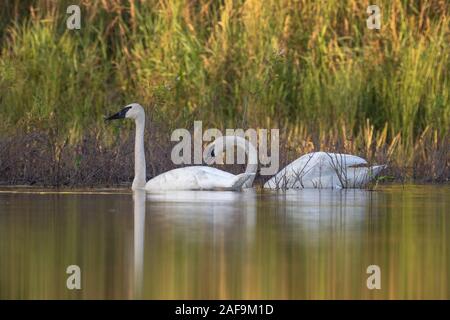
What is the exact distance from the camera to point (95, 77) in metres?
17.4

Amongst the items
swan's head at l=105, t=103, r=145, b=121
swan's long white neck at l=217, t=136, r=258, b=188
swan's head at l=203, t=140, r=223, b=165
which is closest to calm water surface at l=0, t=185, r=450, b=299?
swan's long white neck at l=217, t=136, r=258, b=188

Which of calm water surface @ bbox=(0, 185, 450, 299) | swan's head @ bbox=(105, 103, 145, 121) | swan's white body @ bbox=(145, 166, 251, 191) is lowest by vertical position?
calm water surface @ bbox=(0, 185, 450, 299)

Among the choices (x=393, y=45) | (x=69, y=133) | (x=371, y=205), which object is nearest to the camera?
(x=371, y=205)

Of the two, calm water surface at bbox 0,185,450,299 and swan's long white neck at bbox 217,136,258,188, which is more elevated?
swan's long white neck at bbox 217,136,258,188

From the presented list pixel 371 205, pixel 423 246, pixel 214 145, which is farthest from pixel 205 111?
pixel 423 246

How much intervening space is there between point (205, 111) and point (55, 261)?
8.17 meters

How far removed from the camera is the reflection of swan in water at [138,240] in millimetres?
7510

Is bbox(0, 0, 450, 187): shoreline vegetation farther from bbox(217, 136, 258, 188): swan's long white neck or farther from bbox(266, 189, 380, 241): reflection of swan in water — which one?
bbox(266, 189, 380, 241): reflection of swan in water

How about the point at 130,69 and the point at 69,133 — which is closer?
the point at 69,133

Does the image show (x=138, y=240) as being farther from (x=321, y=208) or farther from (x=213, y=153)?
(x=213, y=153)

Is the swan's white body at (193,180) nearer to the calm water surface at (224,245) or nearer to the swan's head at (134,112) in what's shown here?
the calm water surface at (224,245)

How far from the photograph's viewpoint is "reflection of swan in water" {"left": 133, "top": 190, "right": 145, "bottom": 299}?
296 inches

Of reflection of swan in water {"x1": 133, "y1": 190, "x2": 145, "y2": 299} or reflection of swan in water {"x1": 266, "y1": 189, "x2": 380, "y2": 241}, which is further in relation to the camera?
reflection of swan in water {"x1": 266, "y1": 189, "x2": 380, "y2": 241}
